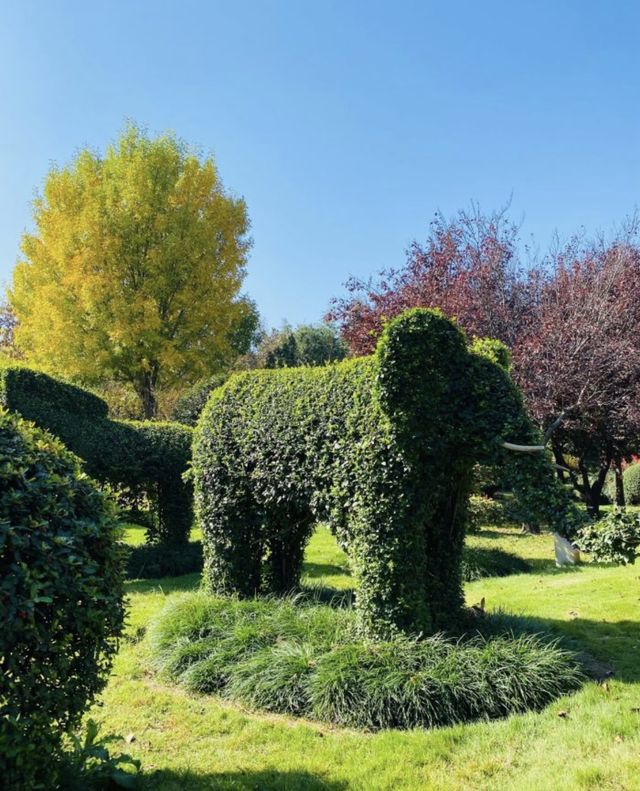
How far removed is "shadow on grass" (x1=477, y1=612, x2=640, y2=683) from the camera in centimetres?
546

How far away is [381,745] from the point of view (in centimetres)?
430

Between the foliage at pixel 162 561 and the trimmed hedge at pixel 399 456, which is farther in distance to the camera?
the foliage at pixel 162 561

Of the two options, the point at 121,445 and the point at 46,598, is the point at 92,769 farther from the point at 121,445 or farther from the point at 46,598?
the point at 121,445

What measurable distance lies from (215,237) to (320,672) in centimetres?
1883

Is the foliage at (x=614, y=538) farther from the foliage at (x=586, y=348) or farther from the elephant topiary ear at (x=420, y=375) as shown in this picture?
the foliage at (x=586, y=348)

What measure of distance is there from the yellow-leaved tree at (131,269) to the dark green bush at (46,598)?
17.2 meters

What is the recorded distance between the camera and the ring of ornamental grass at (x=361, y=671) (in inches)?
187

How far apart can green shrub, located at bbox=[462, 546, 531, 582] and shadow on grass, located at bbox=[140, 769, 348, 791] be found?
653 cm

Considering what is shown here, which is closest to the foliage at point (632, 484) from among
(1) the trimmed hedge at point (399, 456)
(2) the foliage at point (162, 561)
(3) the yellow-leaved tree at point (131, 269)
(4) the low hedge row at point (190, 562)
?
(4) the low hedge row at point (190, 562)

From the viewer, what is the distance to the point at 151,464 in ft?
35.7

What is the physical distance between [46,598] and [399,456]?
10.7 feet

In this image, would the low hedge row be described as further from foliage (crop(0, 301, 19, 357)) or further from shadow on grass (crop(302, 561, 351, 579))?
foliage (crop(0, 301, 19, 357))

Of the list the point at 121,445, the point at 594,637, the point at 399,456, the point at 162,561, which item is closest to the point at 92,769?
the point at 399,456

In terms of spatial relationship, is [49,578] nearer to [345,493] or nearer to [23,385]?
[345,493]
